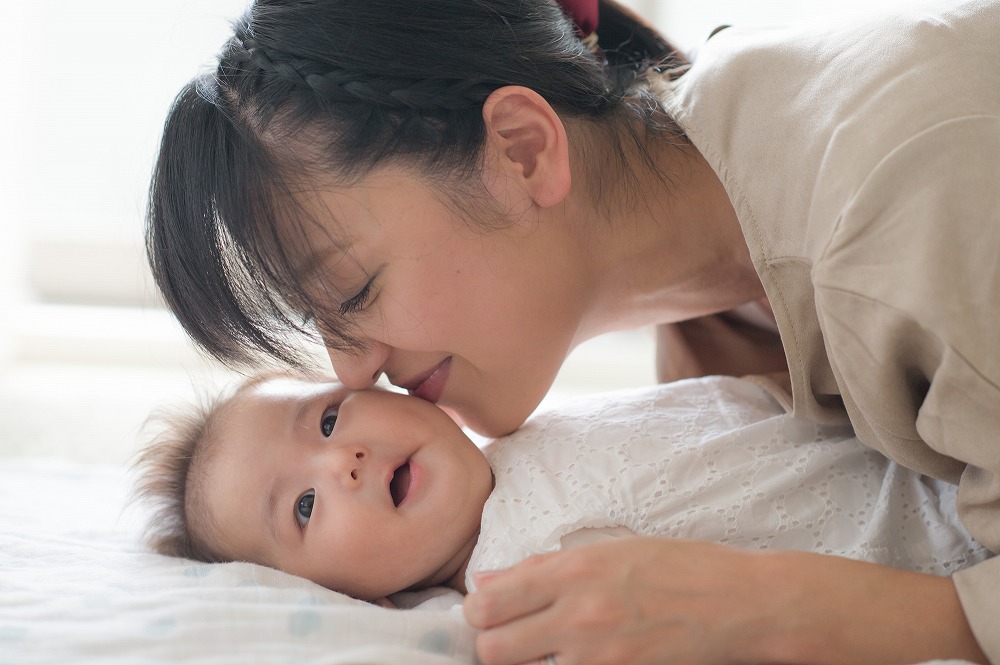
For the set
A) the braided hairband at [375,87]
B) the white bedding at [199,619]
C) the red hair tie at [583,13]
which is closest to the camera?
the white bedding at [199,619]

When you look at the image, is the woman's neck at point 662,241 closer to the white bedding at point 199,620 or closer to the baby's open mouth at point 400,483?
the baby's open mouth at point 400,483

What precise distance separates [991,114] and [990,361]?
0.23 metres

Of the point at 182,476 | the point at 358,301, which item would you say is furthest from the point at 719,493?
the point at 182,476

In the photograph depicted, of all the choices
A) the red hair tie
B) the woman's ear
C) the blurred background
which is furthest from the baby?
the blurred background

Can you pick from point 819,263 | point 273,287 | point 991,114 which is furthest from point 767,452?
point 273,287

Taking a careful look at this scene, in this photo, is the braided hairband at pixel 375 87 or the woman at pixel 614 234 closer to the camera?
the woman at pixel 614 234

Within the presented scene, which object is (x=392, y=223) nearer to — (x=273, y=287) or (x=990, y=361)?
(x=273, y=287)

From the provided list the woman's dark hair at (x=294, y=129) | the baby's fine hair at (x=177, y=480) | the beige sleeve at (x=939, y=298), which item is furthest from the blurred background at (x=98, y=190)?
the beige sleeve at (x=939, y=298)

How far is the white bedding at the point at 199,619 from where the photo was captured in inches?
32.0

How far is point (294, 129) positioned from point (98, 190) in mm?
1615

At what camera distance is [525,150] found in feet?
3.53

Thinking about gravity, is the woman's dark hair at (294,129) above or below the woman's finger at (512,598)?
above

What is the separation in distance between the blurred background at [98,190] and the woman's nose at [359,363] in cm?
103

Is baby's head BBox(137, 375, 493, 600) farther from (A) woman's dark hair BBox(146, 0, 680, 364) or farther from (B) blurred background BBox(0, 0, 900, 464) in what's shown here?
(B) blurred background BBox(0, 0, 900, 464)
